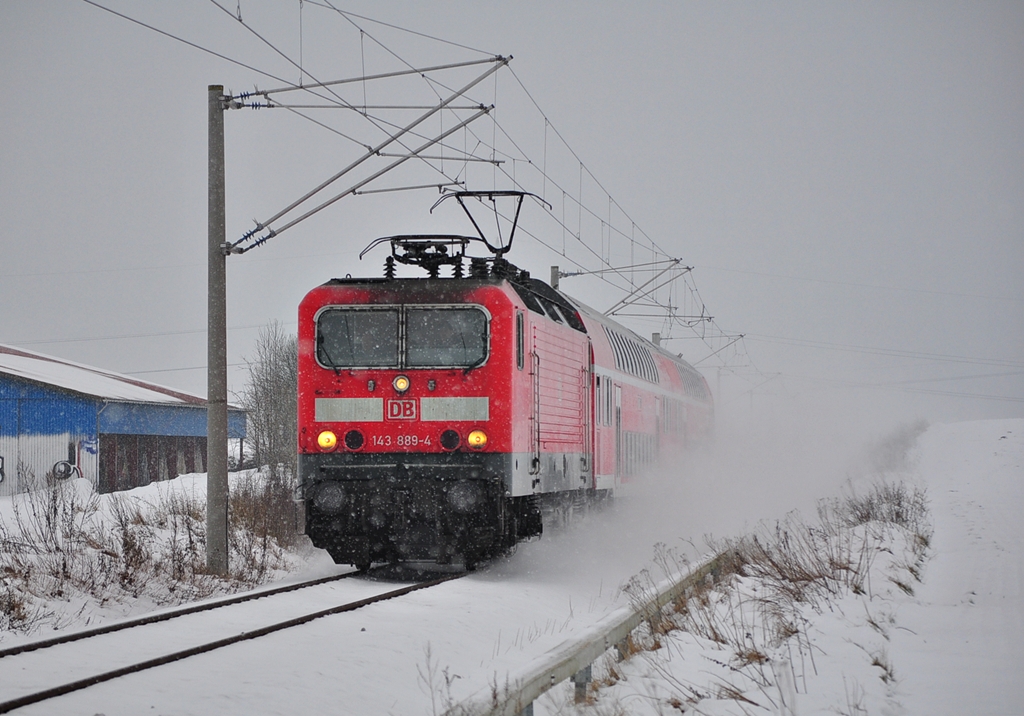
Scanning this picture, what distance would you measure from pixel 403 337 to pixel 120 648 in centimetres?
511

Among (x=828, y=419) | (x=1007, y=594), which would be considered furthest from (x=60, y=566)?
(x=828, y=419)

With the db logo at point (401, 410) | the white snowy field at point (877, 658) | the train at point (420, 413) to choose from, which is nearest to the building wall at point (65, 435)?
the train at point (420, 413)

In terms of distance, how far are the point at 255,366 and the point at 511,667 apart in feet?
133

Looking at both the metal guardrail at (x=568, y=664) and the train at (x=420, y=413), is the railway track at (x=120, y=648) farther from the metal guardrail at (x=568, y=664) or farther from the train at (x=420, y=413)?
the metal guardrail at (x=568, y=664)

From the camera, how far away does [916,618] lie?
29.3 ft

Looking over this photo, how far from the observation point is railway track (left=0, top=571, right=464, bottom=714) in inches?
255

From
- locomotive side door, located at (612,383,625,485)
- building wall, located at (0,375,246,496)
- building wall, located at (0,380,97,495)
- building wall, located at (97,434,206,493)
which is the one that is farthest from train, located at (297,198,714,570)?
building wall, located at (97,434,206,493)

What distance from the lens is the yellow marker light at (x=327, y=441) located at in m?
12.0

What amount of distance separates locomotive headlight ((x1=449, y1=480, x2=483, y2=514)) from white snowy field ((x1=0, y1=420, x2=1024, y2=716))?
2.58 feet

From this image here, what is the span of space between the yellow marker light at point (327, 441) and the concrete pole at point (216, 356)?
1.24 m

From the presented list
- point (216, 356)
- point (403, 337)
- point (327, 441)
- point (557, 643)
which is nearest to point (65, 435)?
point (216, 356)

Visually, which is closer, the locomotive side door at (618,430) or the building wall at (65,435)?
the locomotive side door at (618,430)

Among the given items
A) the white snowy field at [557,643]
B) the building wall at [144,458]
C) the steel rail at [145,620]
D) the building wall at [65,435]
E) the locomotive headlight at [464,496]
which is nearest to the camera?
the white snowy field at [557,643]

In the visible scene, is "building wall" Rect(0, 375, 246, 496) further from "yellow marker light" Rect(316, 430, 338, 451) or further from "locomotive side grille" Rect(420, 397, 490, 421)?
"locomotive side grille" Rect(420, 397, 490, 421)
